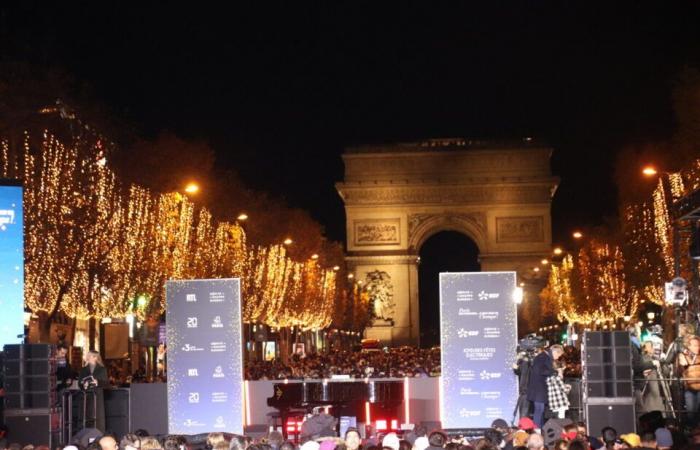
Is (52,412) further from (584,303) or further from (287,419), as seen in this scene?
(584,303)

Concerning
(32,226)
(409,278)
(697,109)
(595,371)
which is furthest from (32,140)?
(409,278)

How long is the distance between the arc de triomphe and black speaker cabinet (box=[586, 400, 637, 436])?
83891 millimetres

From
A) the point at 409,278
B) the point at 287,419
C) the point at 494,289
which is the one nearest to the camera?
the point at 494,289

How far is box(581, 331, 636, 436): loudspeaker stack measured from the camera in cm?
1923

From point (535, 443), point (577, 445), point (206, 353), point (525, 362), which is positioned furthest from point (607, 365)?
point (577, 445)

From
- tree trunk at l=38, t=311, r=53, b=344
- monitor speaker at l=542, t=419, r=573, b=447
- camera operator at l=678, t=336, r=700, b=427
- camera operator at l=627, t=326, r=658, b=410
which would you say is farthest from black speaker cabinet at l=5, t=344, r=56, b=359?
tree trunk at l=38, t=311, r=53, b=344

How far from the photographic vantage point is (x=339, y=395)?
952 inches

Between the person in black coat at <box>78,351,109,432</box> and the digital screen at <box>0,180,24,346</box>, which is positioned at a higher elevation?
the digital screen at <box>0,180,24,346</box>

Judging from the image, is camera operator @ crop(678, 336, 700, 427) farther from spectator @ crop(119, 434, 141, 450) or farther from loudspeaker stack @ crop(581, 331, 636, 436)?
spectator @ crop(119, 434, 141, 450)

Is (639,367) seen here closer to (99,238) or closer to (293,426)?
(293,426)

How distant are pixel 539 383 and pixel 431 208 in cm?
8546

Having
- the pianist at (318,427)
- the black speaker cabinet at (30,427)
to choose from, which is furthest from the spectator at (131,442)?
the black speaker cabinet at (30,427)

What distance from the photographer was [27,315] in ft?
136

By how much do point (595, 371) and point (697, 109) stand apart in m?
27.3
